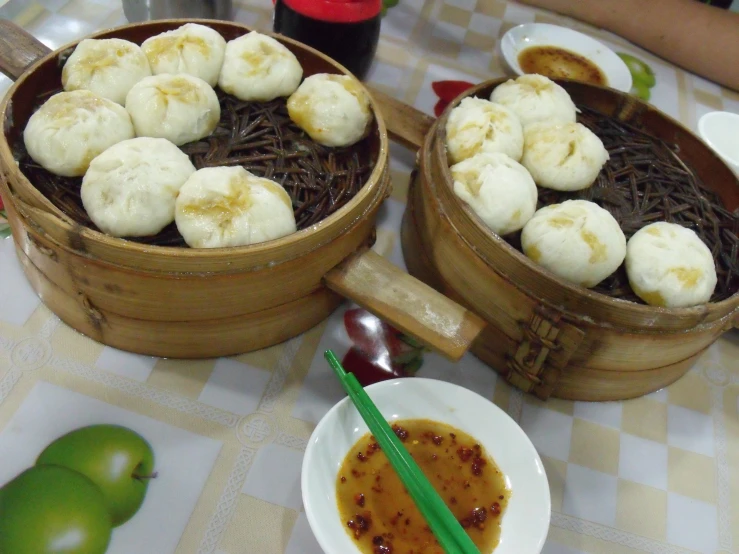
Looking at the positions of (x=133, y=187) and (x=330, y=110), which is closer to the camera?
(x=133, y=187)

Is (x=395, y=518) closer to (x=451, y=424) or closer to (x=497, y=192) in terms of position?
(x=451, y=424)

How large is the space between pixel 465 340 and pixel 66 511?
3.04ft

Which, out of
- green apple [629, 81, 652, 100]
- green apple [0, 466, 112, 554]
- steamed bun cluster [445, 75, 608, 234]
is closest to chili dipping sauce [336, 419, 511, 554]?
green apple [0, 466, 112, 554]

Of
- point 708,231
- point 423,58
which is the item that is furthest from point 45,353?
point 423,58

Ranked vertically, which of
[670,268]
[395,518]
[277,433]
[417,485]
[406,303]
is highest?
[670,268]

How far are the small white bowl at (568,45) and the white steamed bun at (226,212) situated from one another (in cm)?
165

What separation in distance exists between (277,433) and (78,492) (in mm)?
459

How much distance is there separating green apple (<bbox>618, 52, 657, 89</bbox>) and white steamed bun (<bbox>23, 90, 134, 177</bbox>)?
94.7 inches

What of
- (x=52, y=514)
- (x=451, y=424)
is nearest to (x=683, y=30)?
(x=451, y=424)

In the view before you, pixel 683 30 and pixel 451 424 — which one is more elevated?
pixel 683 30

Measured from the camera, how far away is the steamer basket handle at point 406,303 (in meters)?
1.36

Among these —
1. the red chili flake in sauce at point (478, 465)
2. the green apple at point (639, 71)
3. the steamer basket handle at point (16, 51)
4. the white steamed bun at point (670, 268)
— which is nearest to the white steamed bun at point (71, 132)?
the steamer basket handle at point (16, 51)

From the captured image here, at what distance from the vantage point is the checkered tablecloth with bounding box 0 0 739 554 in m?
1.35

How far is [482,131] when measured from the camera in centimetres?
160
